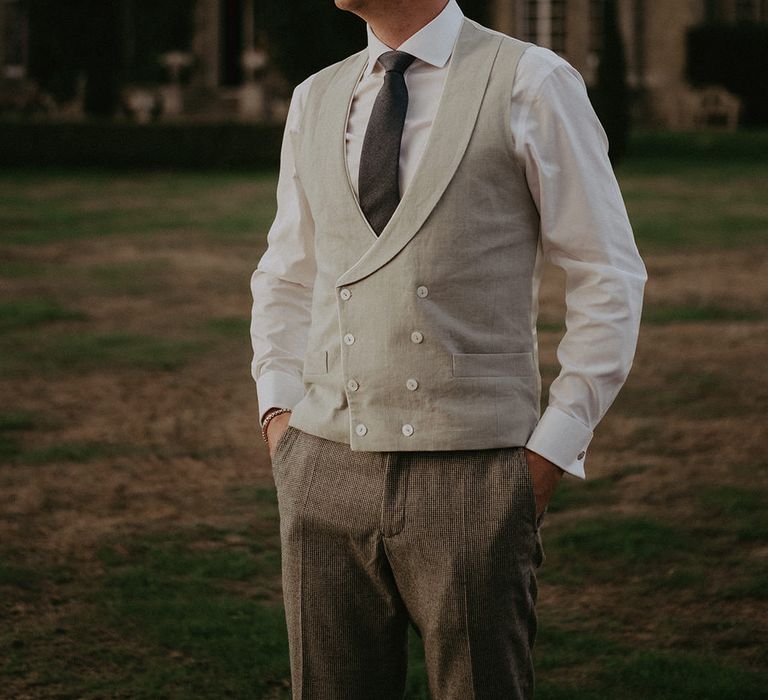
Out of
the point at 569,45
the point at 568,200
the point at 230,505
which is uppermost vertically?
the point at 569,45

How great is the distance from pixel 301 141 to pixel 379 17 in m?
0.30

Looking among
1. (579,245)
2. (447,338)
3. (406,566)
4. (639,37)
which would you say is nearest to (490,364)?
(447,338)

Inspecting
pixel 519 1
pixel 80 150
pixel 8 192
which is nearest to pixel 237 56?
pixel 519 1

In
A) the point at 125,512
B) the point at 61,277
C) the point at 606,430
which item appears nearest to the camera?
the point at 125,512

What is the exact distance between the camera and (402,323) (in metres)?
2.09

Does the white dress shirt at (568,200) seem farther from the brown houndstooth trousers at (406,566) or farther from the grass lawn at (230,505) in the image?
the grass lawn at (230,505)

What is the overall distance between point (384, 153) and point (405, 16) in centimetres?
25

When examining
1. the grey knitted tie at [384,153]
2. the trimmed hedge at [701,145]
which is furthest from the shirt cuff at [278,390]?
the trimmed hedge at [701,145]

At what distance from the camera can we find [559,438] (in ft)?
6.95

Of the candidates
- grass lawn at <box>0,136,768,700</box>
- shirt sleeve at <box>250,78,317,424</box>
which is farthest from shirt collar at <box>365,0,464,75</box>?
grass lawn at <box>0,136,768,700</box>

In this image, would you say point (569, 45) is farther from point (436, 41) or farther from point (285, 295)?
point (436, 41)

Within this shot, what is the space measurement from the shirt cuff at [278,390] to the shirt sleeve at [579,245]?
1.82ft

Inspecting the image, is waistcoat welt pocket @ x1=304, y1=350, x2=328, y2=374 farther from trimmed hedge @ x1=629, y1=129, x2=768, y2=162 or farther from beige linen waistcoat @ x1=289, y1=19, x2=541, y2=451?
trimmed hedge @ x1=629, y1=129, x2=768, y2=162

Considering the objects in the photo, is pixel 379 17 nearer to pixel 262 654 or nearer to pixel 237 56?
pixel 262 654
